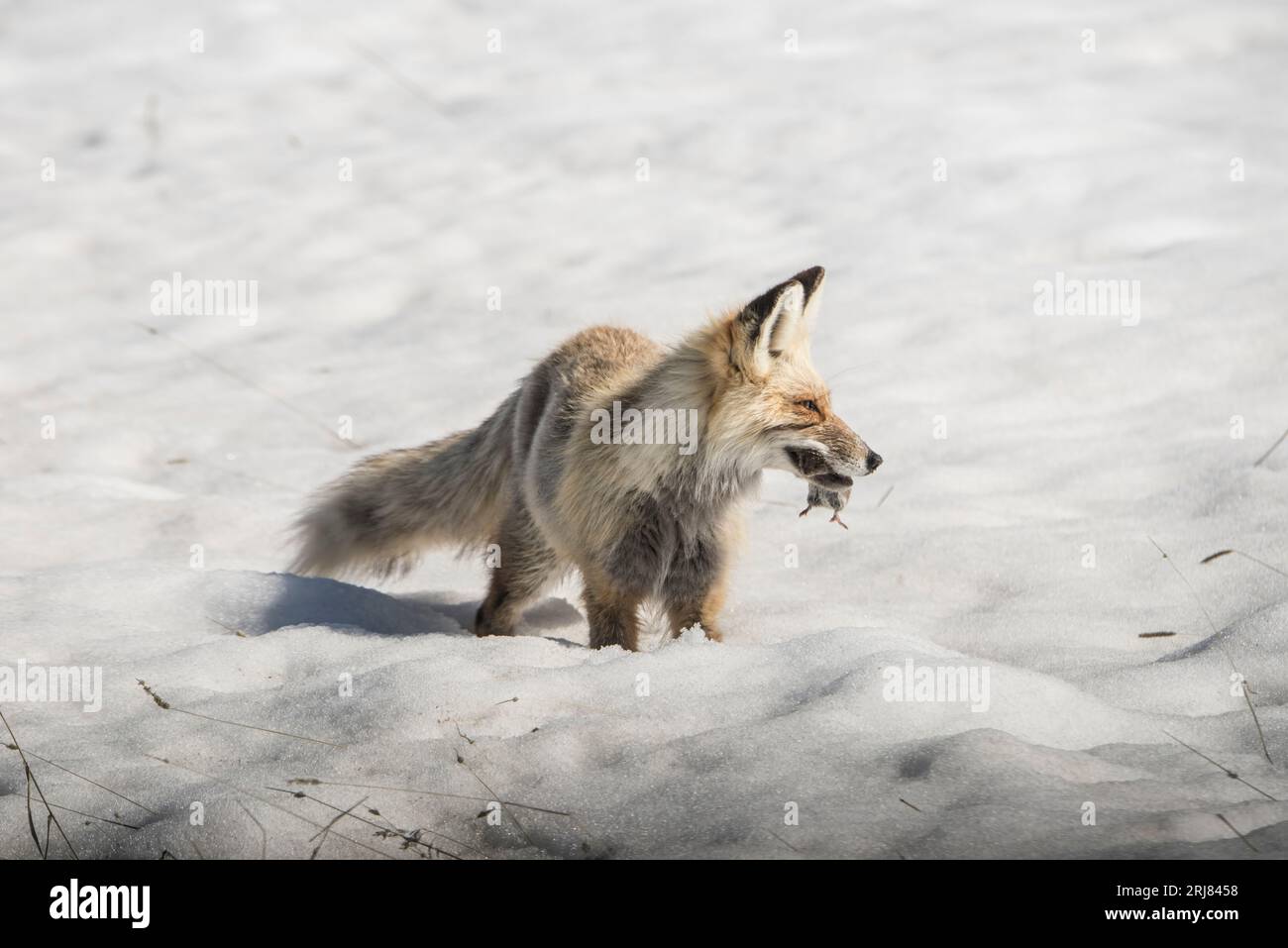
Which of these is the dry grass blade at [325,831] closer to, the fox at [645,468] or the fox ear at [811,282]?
the fox at [645,468]

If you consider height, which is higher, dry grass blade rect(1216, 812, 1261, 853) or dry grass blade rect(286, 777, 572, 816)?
dry grass blade rect(1216, 812, 1261, 853)

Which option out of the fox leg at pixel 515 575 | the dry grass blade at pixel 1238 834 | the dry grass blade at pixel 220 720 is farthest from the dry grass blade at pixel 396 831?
the fox leg at pixel 515 575

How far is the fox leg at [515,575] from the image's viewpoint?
487cm

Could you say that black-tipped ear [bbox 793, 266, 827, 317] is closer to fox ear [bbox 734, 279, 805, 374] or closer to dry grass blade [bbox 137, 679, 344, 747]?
fox ear [bbox 734, 279, 805, 374]

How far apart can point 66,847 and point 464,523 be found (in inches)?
109

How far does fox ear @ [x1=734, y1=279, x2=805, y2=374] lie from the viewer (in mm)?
3924

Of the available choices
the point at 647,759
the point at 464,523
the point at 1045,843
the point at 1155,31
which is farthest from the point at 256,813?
the point at 1155,31

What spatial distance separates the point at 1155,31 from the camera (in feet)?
33.8
